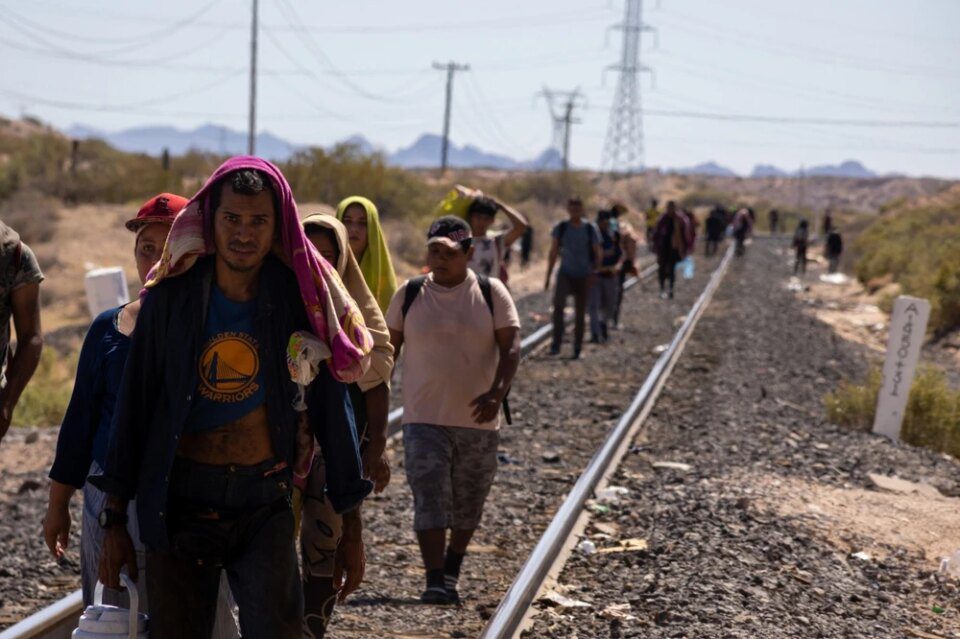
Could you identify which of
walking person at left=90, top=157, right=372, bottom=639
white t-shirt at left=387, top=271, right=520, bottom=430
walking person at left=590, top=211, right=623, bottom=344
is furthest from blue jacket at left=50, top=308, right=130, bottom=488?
walking person at left=590, top=211, right=623, bottom=344

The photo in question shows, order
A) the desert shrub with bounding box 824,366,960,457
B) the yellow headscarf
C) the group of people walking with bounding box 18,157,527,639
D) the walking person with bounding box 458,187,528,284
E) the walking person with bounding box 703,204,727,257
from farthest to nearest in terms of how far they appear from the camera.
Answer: the walking person with bounding box 703,204,727,257
the desert shrub with bounding box 824,366,960,457
the walking person with bounding box 458,187,528,284
the yellow headscarf
the group of people walking with bounding box 18,157,527,639

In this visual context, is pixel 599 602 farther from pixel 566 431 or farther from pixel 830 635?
pixel 566 431

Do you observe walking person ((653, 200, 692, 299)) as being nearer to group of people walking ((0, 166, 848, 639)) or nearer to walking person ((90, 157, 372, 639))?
group of people walking ((0, 166, 848, 639))

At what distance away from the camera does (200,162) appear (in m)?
64.9

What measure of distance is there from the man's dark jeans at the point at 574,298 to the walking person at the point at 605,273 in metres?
0.57

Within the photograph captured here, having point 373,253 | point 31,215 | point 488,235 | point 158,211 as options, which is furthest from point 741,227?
point 158,211

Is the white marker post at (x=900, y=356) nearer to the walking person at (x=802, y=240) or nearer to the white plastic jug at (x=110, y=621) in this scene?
the white plastic jug at (x=110, y=621)

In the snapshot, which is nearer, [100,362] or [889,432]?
[100,362]

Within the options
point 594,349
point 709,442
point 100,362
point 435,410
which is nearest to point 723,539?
point 435,410

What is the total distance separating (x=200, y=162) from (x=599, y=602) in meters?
60.4

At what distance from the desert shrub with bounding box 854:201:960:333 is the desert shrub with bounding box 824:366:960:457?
1207 cm

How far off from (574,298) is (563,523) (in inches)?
329

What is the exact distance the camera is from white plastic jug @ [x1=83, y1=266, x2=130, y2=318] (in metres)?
11.3

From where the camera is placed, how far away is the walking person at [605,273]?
17.5 metres
